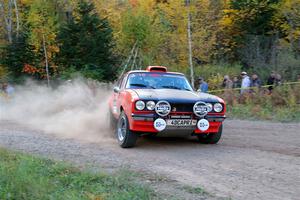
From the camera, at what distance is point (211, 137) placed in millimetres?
10406

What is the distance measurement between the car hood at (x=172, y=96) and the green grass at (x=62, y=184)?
2338 mm

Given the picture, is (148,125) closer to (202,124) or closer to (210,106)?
(202,124)

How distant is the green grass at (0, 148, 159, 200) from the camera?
20.2 ft

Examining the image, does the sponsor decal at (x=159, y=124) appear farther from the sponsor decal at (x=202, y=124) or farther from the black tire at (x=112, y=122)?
the black tire at (x=112, y=122)

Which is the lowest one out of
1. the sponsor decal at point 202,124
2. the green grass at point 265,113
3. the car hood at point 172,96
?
the green grass at point 265,113

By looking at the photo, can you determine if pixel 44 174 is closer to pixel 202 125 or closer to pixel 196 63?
pixel 202 125

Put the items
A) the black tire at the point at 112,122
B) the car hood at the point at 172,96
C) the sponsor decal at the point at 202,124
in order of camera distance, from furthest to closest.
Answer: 1. the black tire at the point at 112,122
2. the sponsor decal at the point at 202,124
3. the car hood at the point at 172,96

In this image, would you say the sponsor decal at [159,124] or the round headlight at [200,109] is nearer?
the sponsor decal at [159,124]

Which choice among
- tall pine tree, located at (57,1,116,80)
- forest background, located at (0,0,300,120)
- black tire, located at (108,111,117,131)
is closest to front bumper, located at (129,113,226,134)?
black tire, located at (108,111,117,131)

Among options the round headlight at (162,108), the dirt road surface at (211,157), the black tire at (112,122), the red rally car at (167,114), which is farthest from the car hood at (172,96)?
the black tire at (112,122)

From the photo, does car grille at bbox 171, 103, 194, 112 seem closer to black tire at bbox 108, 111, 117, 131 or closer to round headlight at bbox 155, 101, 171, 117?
round headlight at bbox 155, 101, 171, 117

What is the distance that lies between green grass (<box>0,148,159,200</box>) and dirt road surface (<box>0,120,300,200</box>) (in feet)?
1.87

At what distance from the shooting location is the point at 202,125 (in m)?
9.50

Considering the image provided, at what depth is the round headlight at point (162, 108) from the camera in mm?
9266
